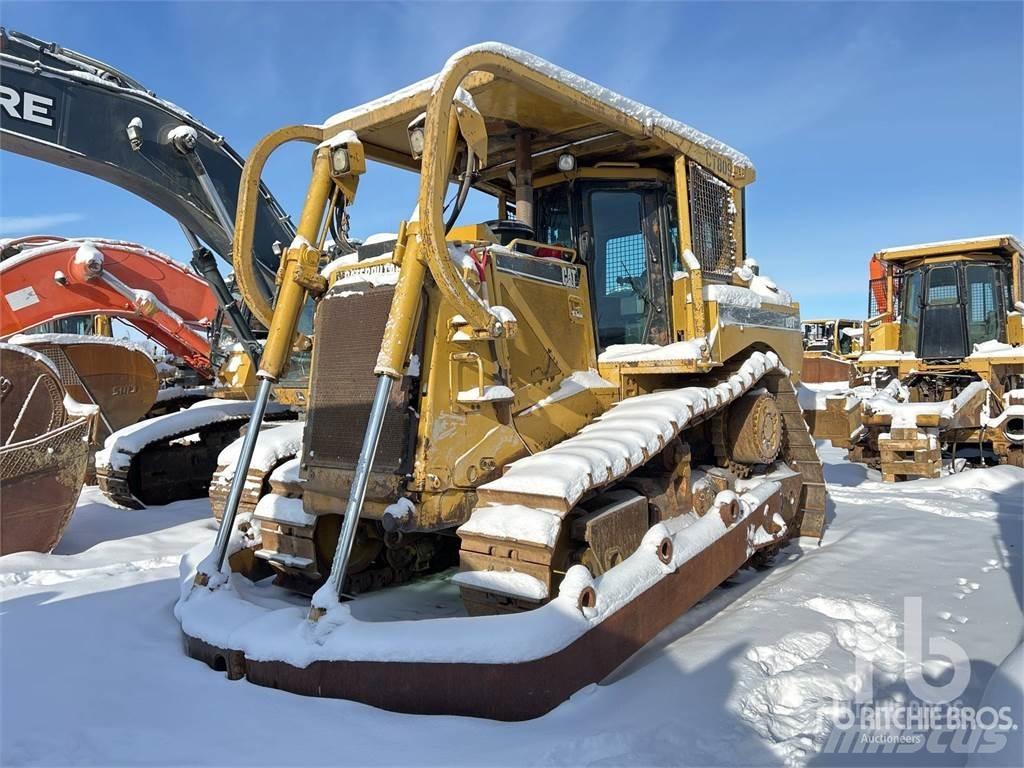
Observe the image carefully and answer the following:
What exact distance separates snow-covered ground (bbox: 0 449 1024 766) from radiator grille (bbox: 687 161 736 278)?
219 centimetres

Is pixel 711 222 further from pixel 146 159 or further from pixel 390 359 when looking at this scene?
pixel 146 159

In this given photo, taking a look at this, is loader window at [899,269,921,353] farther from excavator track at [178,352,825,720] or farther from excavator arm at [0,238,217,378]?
excavator arm at [0,238,217,378]

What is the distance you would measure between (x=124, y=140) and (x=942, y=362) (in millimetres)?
11492

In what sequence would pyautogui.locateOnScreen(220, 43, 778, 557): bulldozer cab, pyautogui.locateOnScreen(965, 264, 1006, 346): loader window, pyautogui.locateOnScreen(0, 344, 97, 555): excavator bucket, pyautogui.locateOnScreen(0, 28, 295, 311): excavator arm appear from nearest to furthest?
1. pyautogui.locateOnScreen(220, 43, 778, 557): bulldozer cab
2. pyautogui.locateOnScreen(0, 344, 97, 555): excavator bucket
3. pyautogui.locateOnScreen(0, 28, 295, 311): excavator arm
4. pyautogui.locateOnScreen(965, 264, 1006, 346): loader window

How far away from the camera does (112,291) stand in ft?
30.2

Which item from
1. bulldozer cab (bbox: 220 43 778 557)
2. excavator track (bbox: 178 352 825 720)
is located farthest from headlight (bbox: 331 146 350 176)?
excavator track (bbox: 178 352 825 720)

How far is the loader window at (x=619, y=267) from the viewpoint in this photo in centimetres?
509

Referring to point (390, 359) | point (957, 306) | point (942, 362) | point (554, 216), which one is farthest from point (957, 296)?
point (390, 359)

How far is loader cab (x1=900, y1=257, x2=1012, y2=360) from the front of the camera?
11.4 meters

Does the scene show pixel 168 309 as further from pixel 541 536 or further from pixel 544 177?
pixel 541 536

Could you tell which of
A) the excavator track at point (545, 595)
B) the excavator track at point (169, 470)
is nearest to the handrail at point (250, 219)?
the excavator track at point (545, 595)

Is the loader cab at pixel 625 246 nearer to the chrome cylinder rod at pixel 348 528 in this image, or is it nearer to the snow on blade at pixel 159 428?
the chrome cylinder rod at pixel 348 528

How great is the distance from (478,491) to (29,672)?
79.5 inches
